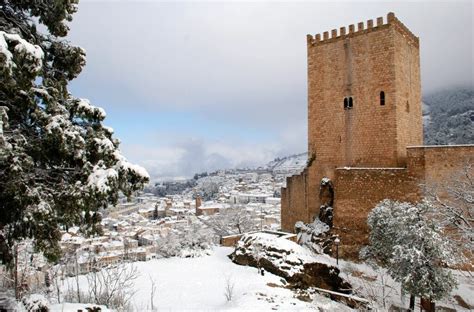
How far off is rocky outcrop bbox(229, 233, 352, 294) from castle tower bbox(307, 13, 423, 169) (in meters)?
5.36

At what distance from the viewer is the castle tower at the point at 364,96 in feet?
47.2

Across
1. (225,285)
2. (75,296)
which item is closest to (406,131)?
(225,285)

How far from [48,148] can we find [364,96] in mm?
13605

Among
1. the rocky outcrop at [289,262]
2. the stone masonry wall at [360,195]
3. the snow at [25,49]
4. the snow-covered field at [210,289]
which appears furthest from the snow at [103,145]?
the stone masonry wall at [360,195]

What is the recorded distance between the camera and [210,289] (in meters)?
9.07

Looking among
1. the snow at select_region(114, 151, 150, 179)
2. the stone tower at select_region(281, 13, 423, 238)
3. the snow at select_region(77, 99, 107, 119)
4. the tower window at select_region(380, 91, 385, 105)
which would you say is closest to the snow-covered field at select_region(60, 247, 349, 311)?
the snow at select_region(114, 151, 150, 179)

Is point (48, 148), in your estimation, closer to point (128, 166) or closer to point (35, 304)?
point (128, 166)

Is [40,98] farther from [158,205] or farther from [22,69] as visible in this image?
[158,205]

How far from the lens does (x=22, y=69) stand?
376 centimetres

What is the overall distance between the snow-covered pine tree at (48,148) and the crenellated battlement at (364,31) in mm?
13354

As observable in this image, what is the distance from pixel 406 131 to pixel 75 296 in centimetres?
1408

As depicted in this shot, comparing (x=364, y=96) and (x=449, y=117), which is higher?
(x=449, y=117)

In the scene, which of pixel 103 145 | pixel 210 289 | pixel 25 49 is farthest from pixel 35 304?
pixel 210 289

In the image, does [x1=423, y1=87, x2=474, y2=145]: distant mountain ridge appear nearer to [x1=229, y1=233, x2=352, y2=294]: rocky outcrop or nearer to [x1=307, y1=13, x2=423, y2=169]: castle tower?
[x1=307, y1=13, x2=423, y2=169]: castle tower
